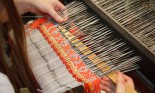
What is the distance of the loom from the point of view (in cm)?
97

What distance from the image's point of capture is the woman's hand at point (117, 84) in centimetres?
93

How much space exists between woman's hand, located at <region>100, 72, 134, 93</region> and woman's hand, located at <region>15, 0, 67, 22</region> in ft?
1.15

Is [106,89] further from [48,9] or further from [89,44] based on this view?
[48,9]

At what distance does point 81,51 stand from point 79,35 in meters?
0.10

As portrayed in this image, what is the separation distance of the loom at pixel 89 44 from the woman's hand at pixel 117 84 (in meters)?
0.03

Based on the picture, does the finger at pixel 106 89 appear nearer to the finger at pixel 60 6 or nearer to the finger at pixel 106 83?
the finger at pixel 106 83

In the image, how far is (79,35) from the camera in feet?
3.71

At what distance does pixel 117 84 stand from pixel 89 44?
23 centimetres

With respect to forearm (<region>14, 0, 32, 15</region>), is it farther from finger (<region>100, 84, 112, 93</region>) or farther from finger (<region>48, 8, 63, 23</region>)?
finger (<region>100, 84, 112, 93</region>)

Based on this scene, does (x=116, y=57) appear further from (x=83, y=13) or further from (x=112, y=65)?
(x=83, y=13)

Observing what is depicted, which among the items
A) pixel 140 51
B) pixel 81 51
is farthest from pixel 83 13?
pixel 140 51

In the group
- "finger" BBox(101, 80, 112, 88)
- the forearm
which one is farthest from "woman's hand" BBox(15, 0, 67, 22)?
"finger" BBox(101, 80, 112, 88)

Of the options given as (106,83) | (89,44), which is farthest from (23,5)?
(106,83)

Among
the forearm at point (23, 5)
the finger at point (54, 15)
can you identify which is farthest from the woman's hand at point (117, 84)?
the forearm at point (23, 5)
